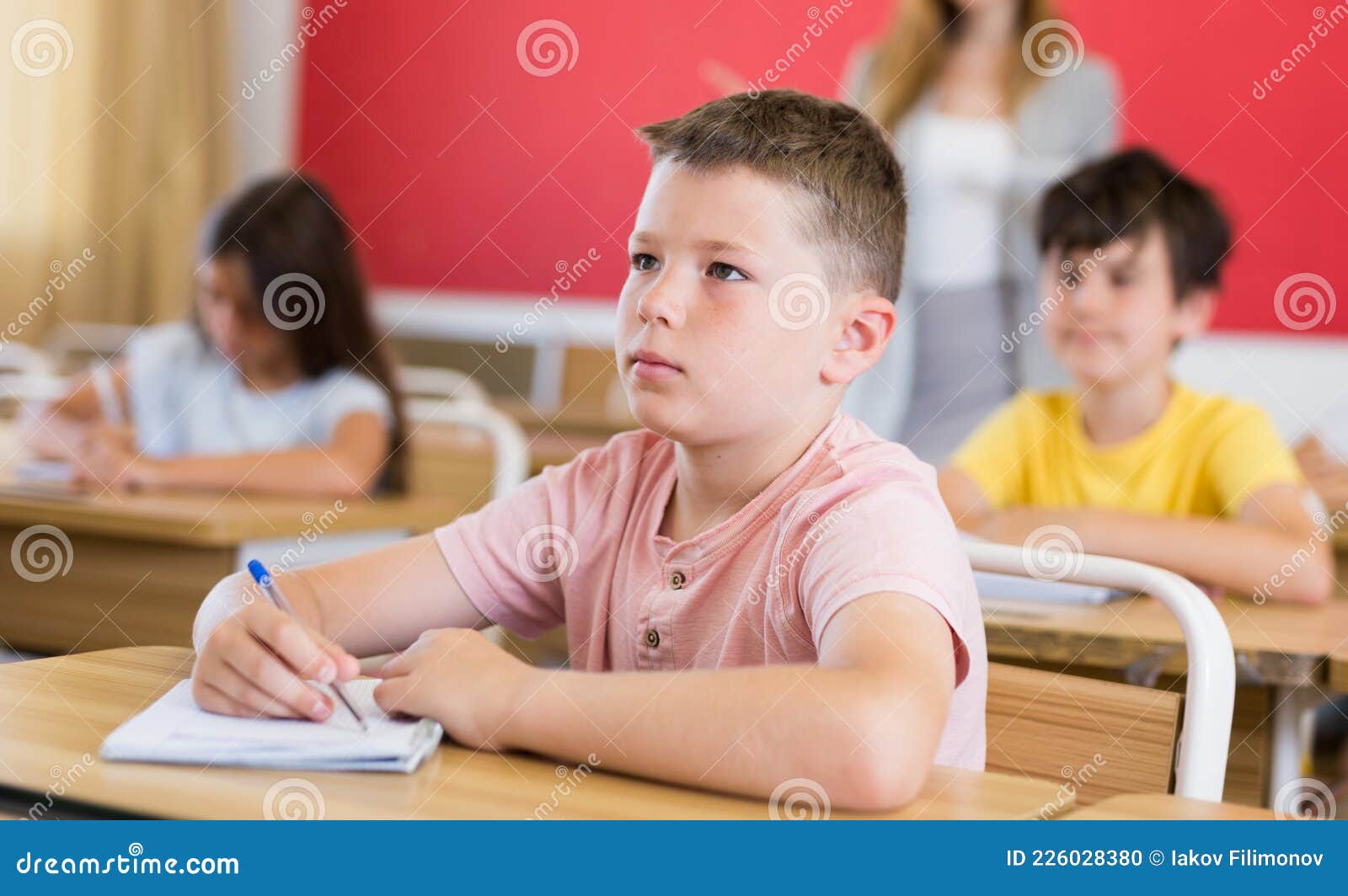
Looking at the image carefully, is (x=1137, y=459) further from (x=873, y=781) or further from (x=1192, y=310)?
(x=873, y=781)

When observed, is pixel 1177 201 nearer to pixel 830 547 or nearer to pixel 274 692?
pixel 830 547

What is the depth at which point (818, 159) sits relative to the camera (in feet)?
3.81

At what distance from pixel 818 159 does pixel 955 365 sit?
4.91ft

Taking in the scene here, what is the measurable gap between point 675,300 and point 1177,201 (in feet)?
4.88

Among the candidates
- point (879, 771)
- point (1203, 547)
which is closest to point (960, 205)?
point (1203, 547)

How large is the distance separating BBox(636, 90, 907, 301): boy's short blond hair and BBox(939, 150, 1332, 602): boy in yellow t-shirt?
2.56 feet

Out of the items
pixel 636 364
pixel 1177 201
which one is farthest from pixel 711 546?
pixel 1177 201

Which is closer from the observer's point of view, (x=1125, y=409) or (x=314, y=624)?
(x=314, y=624)

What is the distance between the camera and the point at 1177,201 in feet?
7.58

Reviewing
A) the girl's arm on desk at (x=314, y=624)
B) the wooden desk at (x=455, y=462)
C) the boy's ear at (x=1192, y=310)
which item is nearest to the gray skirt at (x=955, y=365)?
the boy's ear at (x=1192, y=310)

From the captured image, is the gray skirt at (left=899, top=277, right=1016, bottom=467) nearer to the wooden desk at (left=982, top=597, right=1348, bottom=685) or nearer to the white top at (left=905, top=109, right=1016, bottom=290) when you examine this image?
the white top at (left=905, top=109, right=1016, bottom=290)

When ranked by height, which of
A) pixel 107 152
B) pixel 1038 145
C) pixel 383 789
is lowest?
pixel 383 789

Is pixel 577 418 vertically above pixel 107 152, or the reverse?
pixel 107 152

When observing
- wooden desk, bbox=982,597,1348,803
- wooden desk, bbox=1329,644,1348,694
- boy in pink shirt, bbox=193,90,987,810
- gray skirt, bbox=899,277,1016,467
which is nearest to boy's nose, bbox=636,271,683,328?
boy in pink shirt, bbox=193,90,987,810
